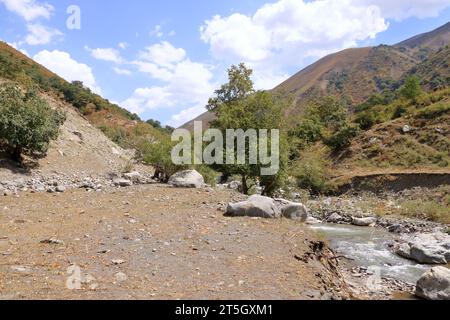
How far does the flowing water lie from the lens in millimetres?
13297

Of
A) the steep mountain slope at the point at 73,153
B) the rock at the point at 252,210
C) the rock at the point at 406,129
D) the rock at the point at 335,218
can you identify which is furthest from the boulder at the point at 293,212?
the rock at the point at 406,129

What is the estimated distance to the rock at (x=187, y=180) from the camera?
18630 millimetres

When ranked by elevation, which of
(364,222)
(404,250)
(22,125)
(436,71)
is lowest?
(404,250)

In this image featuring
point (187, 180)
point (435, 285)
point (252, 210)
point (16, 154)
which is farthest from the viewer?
point (187, 180)

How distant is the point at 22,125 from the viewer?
18.0m

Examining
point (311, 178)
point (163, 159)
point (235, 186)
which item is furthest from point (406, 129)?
point (163, 159)

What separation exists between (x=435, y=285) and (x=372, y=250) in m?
5.78

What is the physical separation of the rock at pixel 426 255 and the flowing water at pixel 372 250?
350mm

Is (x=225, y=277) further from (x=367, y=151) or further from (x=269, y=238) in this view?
(x=367, y=151)

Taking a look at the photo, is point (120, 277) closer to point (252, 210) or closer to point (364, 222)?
point (252, 210)

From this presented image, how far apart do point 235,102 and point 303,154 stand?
8739 millimetres

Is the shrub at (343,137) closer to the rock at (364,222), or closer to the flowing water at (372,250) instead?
the rock at (364,222)

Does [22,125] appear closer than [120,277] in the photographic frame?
No

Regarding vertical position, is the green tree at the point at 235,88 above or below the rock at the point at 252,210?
above
